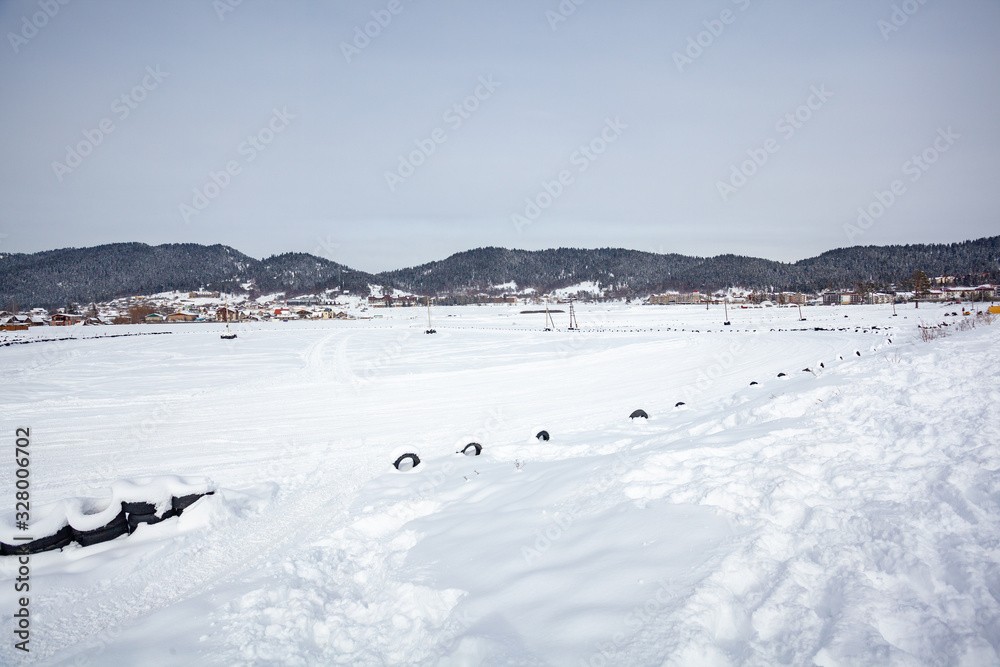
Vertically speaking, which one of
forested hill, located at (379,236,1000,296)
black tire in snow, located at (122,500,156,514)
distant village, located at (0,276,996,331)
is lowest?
black tire in snow, located at (122,500,156,514)

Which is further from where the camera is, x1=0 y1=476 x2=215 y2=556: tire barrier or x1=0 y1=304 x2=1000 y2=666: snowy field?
x1=0 y1=476 x2=215 y2=556: tire barrier

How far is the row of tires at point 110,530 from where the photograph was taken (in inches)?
190

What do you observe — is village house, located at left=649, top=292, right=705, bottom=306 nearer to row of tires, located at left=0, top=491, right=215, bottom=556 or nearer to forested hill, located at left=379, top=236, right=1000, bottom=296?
forested hill, located at left=379, top=236, right=1000, bottom=296

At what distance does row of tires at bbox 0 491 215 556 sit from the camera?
190 inches

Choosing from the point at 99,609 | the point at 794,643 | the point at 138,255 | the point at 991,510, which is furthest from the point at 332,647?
the point at 138,255

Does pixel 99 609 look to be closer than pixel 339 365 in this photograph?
Yes

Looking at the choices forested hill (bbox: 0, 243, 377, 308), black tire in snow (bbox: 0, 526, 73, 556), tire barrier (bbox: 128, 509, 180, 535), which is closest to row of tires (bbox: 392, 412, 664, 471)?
tire barrier (bbox: 128, 509, 180, 535)

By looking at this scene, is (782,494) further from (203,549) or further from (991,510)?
(203,549)

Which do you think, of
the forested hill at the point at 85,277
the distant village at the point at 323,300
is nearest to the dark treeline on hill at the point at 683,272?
the forested hill at the point at 85,277

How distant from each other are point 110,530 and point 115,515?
0.16m

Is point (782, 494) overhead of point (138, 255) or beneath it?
beneath

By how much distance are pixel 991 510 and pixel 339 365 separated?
2247 cm

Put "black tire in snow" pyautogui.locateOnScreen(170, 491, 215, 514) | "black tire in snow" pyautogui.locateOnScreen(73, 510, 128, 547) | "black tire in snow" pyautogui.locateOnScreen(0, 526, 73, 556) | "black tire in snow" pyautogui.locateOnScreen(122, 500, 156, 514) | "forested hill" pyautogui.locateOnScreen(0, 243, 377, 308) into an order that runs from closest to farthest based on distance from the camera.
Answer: "black tire in snow" pyautogui.locateOnScreen(0, 526, 73, 556), "black tire in snow" pyautogui.locateOnScreen(73, 510, 128, 547), "black tire in snow" pyautogui.locateOnScreen(122, 500, 156, 514), "black tire in snow" pyautogui.locateOnScreen(170, 491, 215, 514), "forested hill" pyautogui.locateOnScreen(0, 243, 377, 308)

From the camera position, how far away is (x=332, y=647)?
3.51 m
